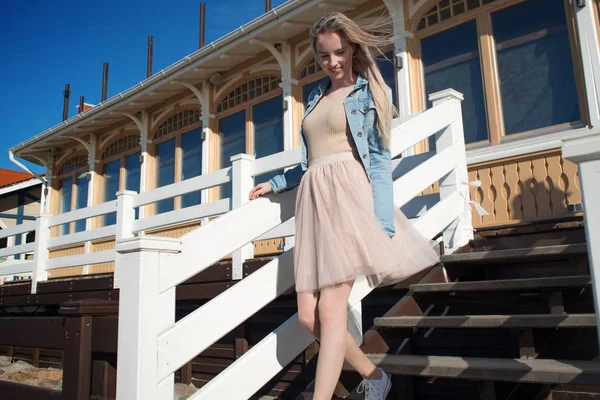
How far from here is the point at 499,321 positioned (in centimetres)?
262

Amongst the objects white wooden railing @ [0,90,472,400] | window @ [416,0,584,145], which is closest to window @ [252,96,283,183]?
window @ [416,0,584,145]

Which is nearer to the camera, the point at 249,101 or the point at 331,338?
the point at 331,338

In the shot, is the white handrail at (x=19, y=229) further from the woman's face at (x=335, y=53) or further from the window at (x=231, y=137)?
the woman's face at (x=335, y=53)

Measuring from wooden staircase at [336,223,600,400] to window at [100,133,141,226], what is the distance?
324 inches

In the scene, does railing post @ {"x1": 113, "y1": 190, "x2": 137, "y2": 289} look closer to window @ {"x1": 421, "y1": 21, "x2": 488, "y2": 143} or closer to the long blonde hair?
window @ {"x1": 421, "y1": 21, "x2": 488, "y2": 143}

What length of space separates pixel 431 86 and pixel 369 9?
55.1 inches

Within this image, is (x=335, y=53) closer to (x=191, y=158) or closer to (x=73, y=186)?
(x=191, y=158)

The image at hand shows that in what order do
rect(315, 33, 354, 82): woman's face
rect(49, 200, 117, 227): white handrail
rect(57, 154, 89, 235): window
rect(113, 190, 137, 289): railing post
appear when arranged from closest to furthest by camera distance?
rect(315, 33, 354, 82): woman's face → rect(113, 190, 137, 289): railing post → rect(49, 200, 117, 227): white handrail → rect(57, 154, 89, 235): window

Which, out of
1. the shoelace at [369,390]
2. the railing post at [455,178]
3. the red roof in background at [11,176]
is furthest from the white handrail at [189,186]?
the red roof in background at [11,176]

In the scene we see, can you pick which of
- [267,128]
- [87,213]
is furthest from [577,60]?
[87,213]

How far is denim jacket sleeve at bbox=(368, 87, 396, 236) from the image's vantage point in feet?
7.93

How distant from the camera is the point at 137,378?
215 centimetres

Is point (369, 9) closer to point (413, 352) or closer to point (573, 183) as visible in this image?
point (573, 183)

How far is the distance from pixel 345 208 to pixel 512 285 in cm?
124
